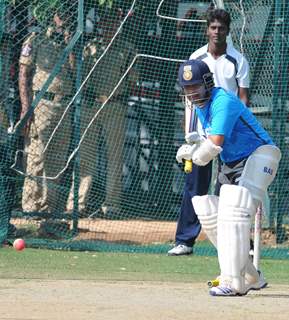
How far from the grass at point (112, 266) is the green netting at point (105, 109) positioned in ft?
2.64

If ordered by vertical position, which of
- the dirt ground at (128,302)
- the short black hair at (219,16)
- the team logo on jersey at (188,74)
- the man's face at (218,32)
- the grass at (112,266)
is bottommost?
the grass at (112,266)

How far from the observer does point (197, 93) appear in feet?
24.8

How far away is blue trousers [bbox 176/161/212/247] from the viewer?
10.6 meters

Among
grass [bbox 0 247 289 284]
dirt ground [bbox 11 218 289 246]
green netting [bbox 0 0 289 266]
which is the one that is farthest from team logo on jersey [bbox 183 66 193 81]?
dirt ground [bbox 11 218 289 246]

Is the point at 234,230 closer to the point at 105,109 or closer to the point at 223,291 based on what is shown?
the point at 223,291

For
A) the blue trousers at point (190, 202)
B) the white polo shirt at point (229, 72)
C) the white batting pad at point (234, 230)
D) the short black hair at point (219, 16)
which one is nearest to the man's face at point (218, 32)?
the short black hair at point (219, 16)

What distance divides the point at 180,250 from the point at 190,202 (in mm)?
494

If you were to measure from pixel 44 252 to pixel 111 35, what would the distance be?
10.1ft

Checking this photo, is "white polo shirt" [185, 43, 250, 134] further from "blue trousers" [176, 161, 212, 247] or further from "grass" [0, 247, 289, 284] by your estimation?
"grass" [0, 247, 289, 284]

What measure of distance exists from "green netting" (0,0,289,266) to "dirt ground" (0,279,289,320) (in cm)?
360

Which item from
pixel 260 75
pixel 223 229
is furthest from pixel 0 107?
pixel 223 229

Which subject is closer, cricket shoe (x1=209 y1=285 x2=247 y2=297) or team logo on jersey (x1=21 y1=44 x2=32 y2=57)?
cricket shoe (x1=209 y1=285 x2=247 y2=297)

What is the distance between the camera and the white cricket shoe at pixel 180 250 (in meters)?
10.8

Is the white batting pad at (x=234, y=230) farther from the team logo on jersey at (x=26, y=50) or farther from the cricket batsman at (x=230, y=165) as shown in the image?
the team logo on jersey at (x=26, y=50)
